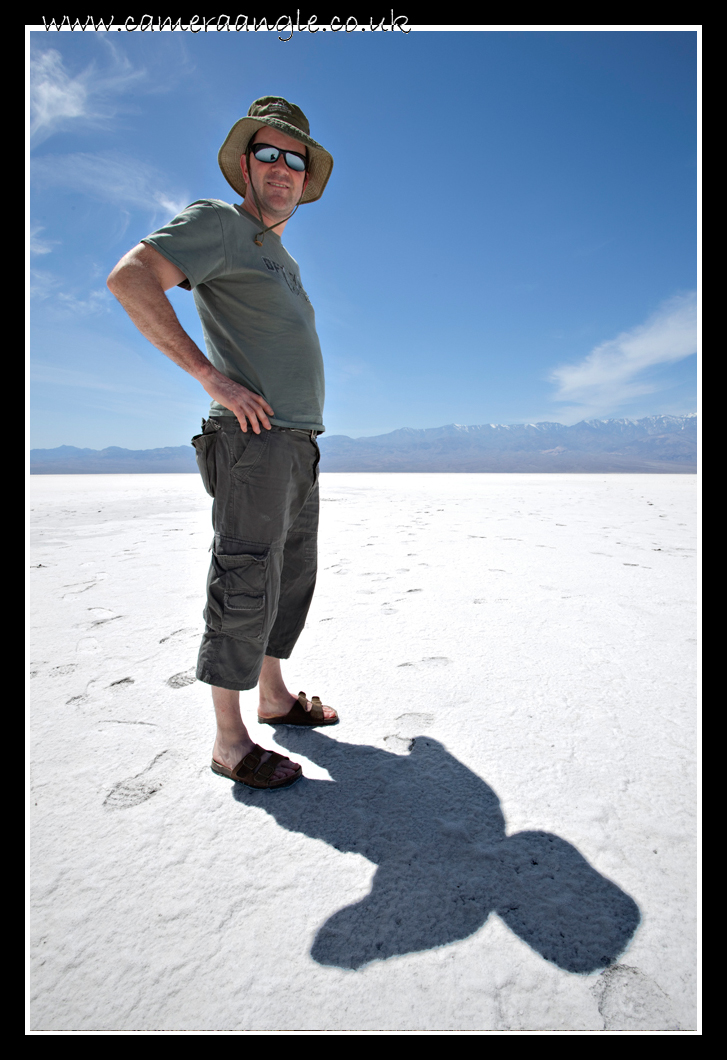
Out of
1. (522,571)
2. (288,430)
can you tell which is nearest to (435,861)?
(288,430)

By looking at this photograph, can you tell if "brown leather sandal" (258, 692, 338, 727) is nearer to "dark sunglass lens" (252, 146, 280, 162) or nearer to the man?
the man

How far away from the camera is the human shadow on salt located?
954mm

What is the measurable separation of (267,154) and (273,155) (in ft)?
0.07

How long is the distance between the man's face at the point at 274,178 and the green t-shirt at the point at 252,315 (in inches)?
3.6

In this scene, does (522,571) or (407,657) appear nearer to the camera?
(407,657)

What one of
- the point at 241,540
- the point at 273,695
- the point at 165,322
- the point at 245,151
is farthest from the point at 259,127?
the point at 273,695

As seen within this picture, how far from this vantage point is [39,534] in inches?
232

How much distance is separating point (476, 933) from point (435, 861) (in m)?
0.19

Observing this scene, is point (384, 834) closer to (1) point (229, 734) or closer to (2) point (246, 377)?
(1) point (229, 734)

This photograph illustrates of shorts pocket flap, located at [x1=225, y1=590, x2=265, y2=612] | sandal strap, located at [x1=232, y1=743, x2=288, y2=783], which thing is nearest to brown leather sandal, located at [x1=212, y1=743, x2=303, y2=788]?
sandal strap, located at [x1=232, y1=743, x2=288, y2=783]

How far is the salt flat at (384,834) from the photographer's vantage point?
0.87 metres

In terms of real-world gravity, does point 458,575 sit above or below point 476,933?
above

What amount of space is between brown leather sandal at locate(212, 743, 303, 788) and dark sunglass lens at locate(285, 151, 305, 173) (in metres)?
1.99

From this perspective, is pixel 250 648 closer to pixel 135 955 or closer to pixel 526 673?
pixel 135 955
